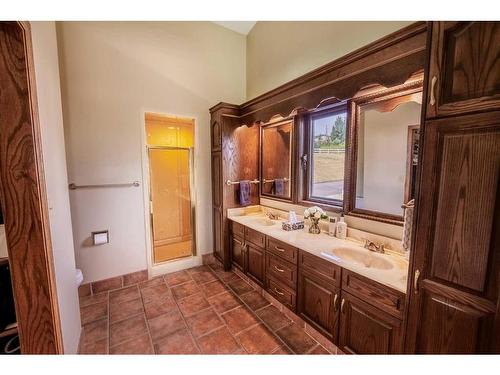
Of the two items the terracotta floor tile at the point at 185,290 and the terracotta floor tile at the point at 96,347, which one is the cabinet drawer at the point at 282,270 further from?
the terracotta floor tile at the point at 96,347

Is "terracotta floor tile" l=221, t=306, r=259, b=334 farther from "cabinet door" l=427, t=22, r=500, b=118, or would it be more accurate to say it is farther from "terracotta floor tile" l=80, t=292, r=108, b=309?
"cabinet door" l=427, t=22, r=500, b=118

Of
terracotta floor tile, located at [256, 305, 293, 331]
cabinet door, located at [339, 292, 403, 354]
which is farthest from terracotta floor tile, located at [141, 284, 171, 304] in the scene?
cabinet door, located at [339, 292, 403, 354]

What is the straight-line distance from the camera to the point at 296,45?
2443 millimetres

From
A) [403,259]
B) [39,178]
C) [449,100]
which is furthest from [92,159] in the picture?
[403,259]

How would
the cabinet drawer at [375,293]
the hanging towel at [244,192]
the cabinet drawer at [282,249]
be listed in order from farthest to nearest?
the hanging towel at [244,192] < the cabinet drawer at [282,249] < the cabinet drawer at [375,293]

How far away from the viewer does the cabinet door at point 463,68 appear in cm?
81

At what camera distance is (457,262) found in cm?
94

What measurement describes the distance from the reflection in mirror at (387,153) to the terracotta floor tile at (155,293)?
2.34 meters

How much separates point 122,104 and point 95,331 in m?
2.36

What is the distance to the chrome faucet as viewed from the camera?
1.71 metres

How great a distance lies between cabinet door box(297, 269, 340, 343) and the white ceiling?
333cm

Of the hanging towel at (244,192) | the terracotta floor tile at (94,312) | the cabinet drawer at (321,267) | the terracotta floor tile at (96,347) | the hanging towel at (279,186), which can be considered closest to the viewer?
the cabinet drawer at (321,267)

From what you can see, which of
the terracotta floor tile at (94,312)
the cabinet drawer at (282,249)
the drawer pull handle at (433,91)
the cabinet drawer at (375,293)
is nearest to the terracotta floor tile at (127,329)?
the terracotta floor tile at (94,312)
